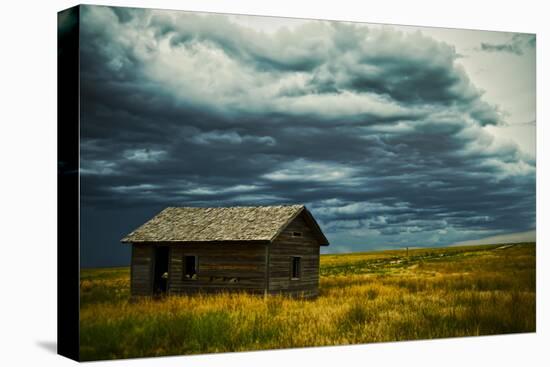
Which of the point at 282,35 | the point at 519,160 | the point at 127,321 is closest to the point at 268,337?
the point at 127,321

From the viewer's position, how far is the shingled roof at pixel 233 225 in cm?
2699

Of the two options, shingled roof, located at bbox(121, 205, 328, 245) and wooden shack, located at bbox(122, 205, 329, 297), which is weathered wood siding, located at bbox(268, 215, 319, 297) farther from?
shingled roof, located at bbox(121, 205, 328, 245)

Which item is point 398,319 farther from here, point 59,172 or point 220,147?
point 59,172

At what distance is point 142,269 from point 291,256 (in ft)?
15.7

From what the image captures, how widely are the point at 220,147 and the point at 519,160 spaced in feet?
30.1

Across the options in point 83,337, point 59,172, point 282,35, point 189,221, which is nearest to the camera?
point 83,337

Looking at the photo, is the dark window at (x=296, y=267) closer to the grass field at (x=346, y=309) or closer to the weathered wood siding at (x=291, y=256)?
the weathered wood siding at (x=291, y=256)

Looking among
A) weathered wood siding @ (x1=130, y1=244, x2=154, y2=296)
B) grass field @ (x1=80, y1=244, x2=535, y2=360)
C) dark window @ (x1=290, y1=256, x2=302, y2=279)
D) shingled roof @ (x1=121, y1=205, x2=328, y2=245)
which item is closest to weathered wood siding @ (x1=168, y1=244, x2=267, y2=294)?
shingled roof @ (x1=121, y1=205, x2=328, y2=245)

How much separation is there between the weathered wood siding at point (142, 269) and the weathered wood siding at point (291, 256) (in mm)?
3429

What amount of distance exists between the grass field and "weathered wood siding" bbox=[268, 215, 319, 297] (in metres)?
0.77

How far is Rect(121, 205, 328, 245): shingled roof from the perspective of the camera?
88.6 ft

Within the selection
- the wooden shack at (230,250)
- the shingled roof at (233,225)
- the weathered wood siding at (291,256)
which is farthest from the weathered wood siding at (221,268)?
the weathered wood siding at (291,256)

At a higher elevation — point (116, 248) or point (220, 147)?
point (220, 147)

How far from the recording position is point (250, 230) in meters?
28.1
